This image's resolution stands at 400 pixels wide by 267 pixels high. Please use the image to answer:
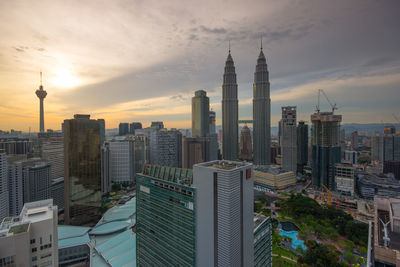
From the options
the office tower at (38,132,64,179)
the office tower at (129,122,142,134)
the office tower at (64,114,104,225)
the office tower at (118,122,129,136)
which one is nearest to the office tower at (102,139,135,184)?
the office tower at (38,132,64,179)

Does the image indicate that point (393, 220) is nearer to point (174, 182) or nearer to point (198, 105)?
point (174, 182)

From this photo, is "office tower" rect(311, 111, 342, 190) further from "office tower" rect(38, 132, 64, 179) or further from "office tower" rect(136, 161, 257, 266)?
"office tower" rect(38, 132, 64, 179)

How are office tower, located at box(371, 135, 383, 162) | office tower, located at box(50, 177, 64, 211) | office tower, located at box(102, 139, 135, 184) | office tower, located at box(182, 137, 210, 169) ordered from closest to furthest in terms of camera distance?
office tower, located at box(50, 177, 64, 211) → office tower, located at box(102, 139, 135, 184) → office tower, located at box(182, 137, 210, 169) → office tower, located at box(371, 135, 383, 162)

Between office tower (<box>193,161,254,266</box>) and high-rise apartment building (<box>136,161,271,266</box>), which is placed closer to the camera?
office tower (<box>193,161,254,266</box>)

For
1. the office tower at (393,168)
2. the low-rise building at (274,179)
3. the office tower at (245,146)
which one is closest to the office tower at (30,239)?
the low-rise building at (274,179)

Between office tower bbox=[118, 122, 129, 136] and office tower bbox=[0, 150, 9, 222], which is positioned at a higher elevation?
office tower bbox=[118, 122, 129, 136]

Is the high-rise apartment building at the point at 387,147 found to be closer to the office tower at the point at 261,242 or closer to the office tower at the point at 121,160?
the office tower at the point at 261,242

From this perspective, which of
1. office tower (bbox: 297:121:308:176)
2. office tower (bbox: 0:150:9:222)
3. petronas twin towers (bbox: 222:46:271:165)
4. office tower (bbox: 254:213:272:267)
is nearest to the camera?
office tower (bbox: 254:213:272:267)
